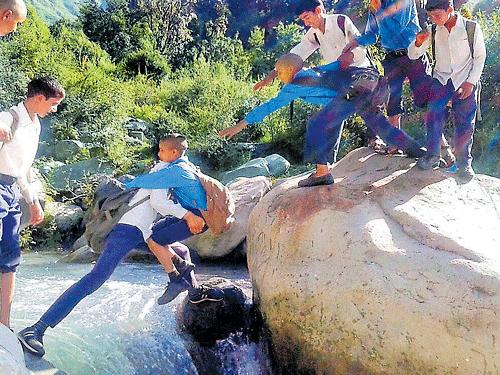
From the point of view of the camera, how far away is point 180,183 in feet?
12.4

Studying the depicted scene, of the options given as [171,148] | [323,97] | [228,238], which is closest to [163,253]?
[171,148]

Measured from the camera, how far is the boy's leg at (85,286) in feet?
11.4

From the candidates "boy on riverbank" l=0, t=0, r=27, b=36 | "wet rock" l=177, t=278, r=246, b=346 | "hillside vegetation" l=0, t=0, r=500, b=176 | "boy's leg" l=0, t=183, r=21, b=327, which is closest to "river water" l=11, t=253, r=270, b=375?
"wet rock" l=177, t=278, r=246, b=346

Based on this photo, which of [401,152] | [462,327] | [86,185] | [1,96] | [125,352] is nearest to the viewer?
[462,327]

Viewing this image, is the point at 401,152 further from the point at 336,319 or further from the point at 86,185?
the point at 86,185

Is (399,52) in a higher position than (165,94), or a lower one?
lower

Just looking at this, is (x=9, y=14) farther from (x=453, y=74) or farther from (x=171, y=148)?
(x=453, y=74)

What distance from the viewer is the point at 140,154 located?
15281 mm

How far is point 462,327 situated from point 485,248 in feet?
1.87

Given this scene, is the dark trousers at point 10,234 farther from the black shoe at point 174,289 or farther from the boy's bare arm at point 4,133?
the black shoe at point 174,289

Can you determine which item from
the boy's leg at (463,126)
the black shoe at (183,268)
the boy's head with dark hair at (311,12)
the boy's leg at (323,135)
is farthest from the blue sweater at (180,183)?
the boy's leg at (463,126)

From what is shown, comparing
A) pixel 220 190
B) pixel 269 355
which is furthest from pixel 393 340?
pixel 220 190

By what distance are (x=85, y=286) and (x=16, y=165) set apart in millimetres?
893

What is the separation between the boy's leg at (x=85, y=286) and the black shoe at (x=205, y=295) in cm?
75
